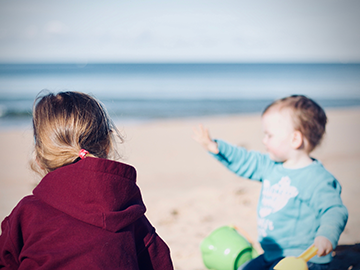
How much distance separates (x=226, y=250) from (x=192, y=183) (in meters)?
2.36

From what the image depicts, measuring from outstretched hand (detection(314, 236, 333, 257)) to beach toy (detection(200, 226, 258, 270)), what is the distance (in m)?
0.68

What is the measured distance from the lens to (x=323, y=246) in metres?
1.56

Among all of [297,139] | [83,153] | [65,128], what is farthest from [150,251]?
[297,139]

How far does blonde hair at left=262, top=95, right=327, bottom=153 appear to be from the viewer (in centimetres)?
200

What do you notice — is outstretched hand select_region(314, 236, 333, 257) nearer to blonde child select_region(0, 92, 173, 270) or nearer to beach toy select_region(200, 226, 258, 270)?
beach toy select_region(200, 226, 258, 270)

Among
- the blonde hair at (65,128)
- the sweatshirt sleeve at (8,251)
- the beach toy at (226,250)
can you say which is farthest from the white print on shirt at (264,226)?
the sweatshirt sleeve at (8,251)

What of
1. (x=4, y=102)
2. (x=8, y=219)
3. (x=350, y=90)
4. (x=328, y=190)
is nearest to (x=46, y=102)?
(x=8, y=219)

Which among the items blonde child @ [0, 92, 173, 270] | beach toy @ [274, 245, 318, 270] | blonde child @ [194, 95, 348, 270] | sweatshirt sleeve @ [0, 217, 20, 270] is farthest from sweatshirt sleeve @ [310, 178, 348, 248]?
sweatshirt sleeve @ [0, 217, 20, 270]

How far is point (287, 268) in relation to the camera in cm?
157

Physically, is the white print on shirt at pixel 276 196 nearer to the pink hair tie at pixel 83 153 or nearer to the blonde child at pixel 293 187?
the blonde child at pixel 293 187

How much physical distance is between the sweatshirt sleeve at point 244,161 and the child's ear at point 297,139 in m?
0.31

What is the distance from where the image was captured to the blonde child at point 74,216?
45.2 inches

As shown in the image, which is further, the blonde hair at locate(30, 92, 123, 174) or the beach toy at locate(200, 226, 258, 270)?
the beach toy at locate(200, 226, 258, 270)

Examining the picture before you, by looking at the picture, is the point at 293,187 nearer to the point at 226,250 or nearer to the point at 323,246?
the point at 323,246
